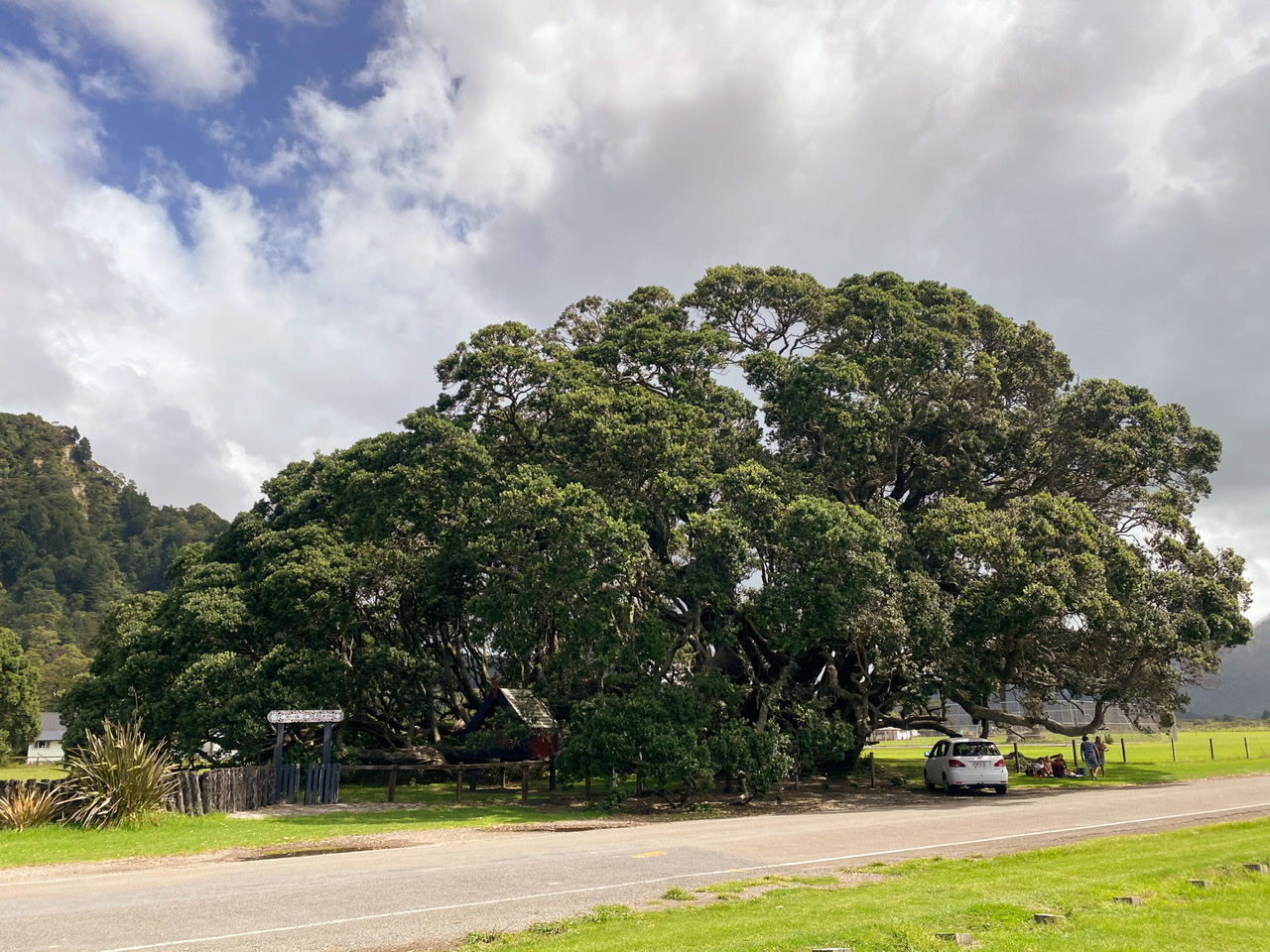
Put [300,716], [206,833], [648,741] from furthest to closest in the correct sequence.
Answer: [300,716] < [648,741] < [206,833]

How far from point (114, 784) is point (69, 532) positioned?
553ft

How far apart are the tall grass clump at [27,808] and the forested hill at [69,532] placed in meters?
120

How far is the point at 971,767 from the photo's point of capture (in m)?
24.3

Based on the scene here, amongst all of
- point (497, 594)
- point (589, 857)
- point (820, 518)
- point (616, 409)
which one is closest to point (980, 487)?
point (820, 518)

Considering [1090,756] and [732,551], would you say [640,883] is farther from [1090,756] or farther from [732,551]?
[1090,756]

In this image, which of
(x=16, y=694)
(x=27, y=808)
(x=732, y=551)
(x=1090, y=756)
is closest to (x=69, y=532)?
(x=16, y=694)

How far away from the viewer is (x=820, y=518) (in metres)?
22.6

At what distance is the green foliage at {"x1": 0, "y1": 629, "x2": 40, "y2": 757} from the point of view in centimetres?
5097

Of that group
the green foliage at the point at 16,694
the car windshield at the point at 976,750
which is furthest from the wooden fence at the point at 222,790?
the green foliage at the point at 16,694

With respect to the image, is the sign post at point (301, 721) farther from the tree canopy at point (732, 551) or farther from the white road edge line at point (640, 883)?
the white road edge line at point (640, 883)

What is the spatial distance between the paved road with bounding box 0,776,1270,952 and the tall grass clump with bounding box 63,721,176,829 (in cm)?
529

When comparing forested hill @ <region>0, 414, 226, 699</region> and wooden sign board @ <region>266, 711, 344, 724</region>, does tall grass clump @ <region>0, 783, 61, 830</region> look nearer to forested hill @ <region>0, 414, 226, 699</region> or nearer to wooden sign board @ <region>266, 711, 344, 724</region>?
wooden sign board @ <region>266, 711, 344, 724</region>

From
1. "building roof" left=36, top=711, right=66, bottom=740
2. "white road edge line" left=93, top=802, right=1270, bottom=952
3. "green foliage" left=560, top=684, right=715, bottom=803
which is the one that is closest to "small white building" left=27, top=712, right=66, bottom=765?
"building roof" left=36, top=711, right=66, bottom=740

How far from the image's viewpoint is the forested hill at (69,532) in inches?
5699
